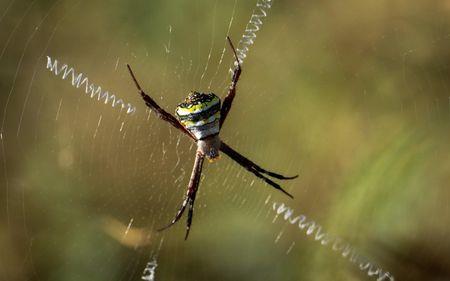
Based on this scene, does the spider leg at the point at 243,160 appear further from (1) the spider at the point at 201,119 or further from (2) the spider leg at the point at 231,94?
(2) the spider leg at the point at 231,94

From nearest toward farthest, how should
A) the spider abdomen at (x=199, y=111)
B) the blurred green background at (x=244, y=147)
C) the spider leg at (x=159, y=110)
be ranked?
the spider abdomen at (x=199, y=111) → the spider leg at (x=159, y=110) → the blurred green background at (x=244, y=147)

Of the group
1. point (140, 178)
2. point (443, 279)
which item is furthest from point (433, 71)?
point (140, 178)

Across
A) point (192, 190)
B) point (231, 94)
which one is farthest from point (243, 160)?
point (231, 94)

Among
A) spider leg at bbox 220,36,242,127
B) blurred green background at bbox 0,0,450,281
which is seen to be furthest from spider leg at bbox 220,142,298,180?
spider leg at bbox 220,36,242,127

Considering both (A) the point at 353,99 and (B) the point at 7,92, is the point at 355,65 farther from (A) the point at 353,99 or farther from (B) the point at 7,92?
(B) the point at 7,92

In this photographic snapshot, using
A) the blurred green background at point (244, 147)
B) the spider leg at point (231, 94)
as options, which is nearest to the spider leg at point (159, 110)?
the spider leg at point (231, 94)

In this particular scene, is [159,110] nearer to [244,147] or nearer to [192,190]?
[192,190]

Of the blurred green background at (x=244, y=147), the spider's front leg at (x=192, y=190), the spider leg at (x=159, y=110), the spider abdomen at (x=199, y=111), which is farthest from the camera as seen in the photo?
the blurred green background at (x=244, y=147)
